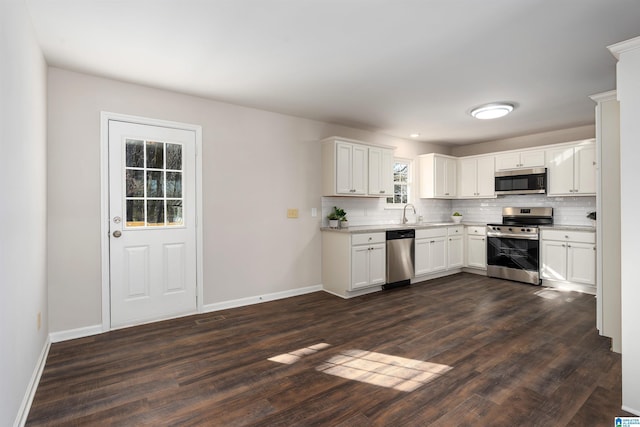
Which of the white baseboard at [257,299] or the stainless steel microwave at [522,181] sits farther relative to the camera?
the stainless steel microwave at [522,181]

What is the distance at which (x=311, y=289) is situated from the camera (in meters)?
4.75

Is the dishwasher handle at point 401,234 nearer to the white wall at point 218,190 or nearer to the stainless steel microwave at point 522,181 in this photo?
the white wall at point 218,190

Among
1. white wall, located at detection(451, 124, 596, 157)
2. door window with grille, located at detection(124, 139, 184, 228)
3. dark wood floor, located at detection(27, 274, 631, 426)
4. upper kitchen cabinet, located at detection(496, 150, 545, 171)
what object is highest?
white wall, located at detection(451, 124, 596, 157)

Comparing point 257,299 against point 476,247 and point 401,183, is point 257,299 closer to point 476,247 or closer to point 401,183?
point 401,183

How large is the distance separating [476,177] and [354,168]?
9.22ft

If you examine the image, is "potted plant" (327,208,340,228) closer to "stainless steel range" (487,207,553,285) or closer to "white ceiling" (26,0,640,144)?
"white ceiling" (26,0,640,144)

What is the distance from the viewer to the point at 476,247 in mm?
5863

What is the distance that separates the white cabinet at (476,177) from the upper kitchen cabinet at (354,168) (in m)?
2.00

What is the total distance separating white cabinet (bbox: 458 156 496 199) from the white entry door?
509 centimetres

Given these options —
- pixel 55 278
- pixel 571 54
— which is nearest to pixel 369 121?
pixel 571 54

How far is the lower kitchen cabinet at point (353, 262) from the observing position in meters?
4.40

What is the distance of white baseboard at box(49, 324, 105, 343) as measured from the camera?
2.97 metres

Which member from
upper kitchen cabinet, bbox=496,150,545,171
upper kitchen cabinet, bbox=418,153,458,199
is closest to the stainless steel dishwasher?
upper kitchen cabinet, bbox=418,153,458,199

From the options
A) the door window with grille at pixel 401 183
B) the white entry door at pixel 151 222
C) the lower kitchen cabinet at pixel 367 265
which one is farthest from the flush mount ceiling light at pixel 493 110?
the white entry door at pixel 151 222
